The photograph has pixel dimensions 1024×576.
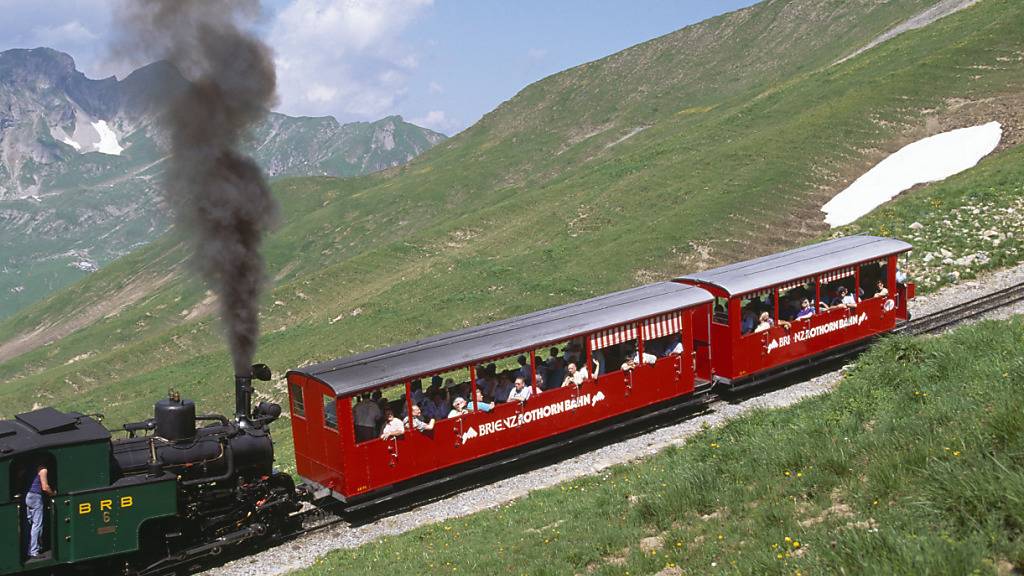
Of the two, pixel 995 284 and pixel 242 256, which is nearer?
pixel 242 256

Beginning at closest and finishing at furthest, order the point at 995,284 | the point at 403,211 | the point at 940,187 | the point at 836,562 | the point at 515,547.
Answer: the point at 836,562
the point at 515,547
the point at 995,284
the point at 940,187
the point at 403,211

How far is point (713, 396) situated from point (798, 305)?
334 centimetres

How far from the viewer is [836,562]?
778 cm

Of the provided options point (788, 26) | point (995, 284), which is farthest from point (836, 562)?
point (788, 26)

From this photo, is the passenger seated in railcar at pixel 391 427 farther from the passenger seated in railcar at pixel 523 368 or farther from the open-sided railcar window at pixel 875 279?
the open-sided railcar window at pixel 875 279

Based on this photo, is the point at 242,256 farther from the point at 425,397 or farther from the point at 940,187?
the point at 940,187

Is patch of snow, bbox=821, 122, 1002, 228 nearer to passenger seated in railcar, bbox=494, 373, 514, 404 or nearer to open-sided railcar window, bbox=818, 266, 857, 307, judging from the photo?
open-sided railcar window, bbox=818, 266, 857, 307

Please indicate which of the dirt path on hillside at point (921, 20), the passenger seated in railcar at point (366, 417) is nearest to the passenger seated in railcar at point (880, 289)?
the passenger seated in railcar at point (366, 417)

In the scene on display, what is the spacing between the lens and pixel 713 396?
20.6 meters

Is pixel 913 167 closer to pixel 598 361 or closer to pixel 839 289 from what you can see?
pixel 839 289

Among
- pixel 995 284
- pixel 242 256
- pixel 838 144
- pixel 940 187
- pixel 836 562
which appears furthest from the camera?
pixel 838 144

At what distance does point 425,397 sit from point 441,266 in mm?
32760

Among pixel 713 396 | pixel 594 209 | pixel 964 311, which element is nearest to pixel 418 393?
pixel 713 396

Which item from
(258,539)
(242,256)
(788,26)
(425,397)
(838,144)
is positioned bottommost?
(258,539)
